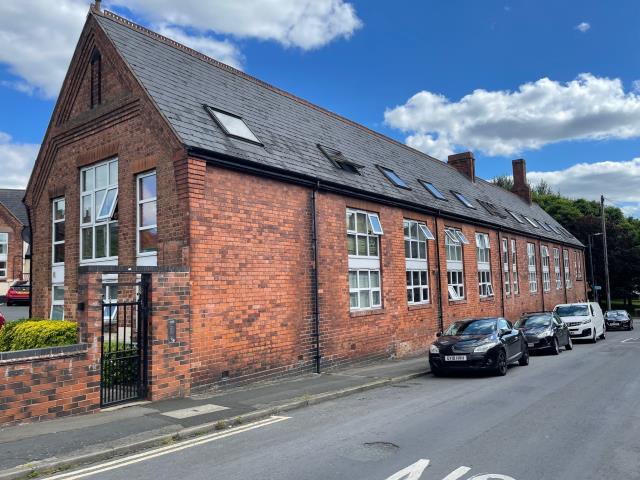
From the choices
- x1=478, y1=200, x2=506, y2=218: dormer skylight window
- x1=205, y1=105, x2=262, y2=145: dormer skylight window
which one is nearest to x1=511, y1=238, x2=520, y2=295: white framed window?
x1=478, y1=200, x2=506, y2=218: dormer skylight window

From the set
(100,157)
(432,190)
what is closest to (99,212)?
(100,157)

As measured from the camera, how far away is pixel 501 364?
11703 mm

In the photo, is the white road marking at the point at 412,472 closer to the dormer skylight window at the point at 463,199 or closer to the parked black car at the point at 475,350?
the parked black car at the point at 475,350

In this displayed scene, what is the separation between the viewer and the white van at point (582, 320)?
20800 millimetres

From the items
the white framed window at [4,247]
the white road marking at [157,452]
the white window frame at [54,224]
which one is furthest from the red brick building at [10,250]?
the white road marking at [157,452]

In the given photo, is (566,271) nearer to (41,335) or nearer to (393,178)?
(393,178)

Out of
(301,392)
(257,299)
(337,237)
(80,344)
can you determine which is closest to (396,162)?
(337,237)

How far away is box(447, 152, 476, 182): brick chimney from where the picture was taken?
30.6 meters

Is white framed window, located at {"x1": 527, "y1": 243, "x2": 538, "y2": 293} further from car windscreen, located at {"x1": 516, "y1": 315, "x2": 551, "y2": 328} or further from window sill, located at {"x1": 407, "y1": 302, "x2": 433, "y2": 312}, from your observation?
window sill, located at {"x1": 407, "y1": 302, "x2": 433, "y2": 312}

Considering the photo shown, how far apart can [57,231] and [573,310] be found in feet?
66.4

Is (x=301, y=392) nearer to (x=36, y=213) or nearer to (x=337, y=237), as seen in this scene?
(x=337, y=237)

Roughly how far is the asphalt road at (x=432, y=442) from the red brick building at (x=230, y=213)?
2.84m

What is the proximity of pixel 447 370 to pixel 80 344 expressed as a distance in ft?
26.4

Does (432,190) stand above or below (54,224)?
above
